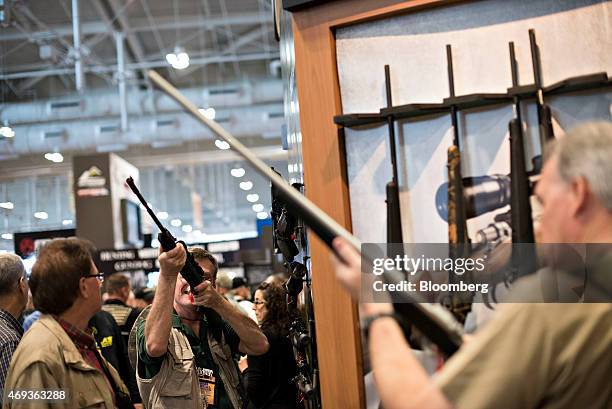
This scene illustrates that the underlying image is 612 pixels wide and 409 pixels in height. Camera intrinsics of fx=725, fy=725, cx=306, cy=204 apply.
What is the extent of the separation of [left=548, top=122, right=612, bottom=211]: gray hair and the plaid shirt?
2.28 meters

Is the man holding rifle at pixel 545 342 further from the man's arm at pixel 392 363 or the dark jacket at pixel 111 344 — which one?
the dark jacket at pixel 111 344

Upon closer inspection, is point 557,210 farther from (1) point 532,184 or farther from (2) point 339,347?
(2) point 339,347

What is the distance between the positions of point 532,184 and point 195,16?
12320 mm

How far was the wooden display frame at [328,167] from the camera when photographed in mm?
2246

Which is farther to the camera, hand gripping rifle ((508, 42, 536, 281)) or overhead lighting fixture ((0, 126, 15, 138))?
overhead lighting fixture ((0, 126, 15, 138))

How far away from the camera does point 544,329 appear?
1.17 m

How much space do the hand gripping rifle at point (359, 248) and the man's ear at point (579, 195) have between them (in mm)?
293

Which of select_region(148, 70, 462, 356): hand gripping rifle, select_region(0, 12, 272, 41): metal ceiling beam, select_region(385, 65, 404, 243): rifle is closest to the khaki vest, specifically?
select_region(385, 65, 404, 243): rifle

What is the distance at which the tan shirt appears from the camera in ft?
3.76

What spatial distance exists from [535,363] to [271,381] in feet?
8.72

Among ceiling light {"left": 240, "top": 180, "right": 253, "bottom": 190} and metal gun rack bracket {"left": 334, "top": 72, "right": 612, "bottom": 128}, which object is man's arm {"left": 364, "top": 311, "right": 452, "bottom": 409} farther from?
ceiling light {"left": 240, "top": 180, "right": 253, "bottom": 190}

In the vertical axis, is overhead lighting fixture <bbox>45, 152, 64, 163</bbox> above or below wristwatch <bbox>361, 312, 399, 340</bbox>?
above

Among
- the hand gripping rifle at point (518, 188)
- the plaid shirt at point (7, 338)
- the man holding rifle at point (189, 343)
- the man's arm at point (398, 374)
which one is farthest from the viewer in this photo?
the plaid shirt at point (7, 338)

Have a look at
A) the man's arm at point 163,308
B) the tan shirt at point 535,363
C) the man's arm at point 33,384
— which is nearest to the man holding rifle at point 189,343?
the man's arm at point 163,308
